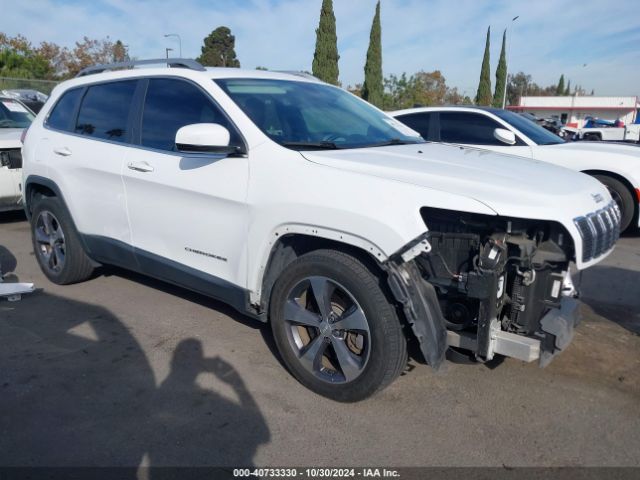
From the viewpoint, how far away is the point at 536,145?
766 cm

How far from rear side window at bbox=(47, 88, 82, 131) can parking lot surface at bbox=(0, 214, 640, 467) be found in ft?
5.60

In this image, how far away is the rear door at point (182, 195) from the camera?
3520 millimetres

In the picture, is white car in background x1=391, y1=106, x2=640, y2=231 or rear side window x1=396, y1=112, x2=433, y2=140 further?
rear side window x1=396, y1=112, x2=433, y2=140

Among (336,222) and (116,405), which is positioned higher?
(336,222)

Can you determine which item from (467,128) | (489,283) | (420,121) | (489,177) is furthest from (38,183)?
(467,128)

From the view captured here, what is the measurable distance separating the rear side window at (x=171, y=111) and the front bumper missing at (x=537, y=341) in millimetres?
2077

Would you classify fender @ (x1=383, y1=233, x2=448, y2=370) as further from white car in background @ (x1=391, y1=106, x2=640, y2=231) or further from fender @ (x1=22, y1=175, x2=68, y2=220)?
white car in background @ (x1=391, y1=106, x2=640, y2=231)

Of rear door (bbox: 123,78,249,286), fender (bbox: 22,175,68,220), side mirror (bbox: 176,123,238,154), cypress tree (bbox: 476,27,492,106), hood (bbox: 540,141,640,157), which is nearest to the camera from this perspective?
side mirror (bbox: 176,123,238,154)

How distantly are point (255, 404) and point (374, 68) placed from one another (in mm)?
33124

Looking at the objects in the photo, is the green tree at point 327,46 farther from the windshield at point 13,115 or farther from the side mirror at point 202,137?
the side mirror at point 202,137

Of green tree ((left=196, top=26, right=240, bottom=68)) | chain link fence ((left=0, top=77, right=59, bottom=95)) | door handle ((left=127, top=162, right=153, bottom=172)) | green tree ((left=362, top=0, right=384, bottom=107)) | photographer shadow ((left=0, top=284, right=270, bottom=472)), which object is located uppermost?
green tree ((left=196, top=26, right=240, bottom=68))

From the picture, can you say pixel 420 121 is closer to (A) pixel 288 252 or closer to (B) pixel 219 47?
(A) pixel 288 252

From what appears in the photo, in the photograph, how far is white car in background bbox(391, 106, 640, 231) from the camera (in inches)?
291

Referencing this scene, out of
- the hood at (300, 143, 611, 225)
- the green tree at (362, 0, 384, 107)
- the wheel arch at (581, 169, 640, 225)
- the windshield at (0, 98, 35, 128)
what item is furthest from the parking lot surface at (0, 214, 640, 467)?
the green tree at (362, 0, 384, 107)
